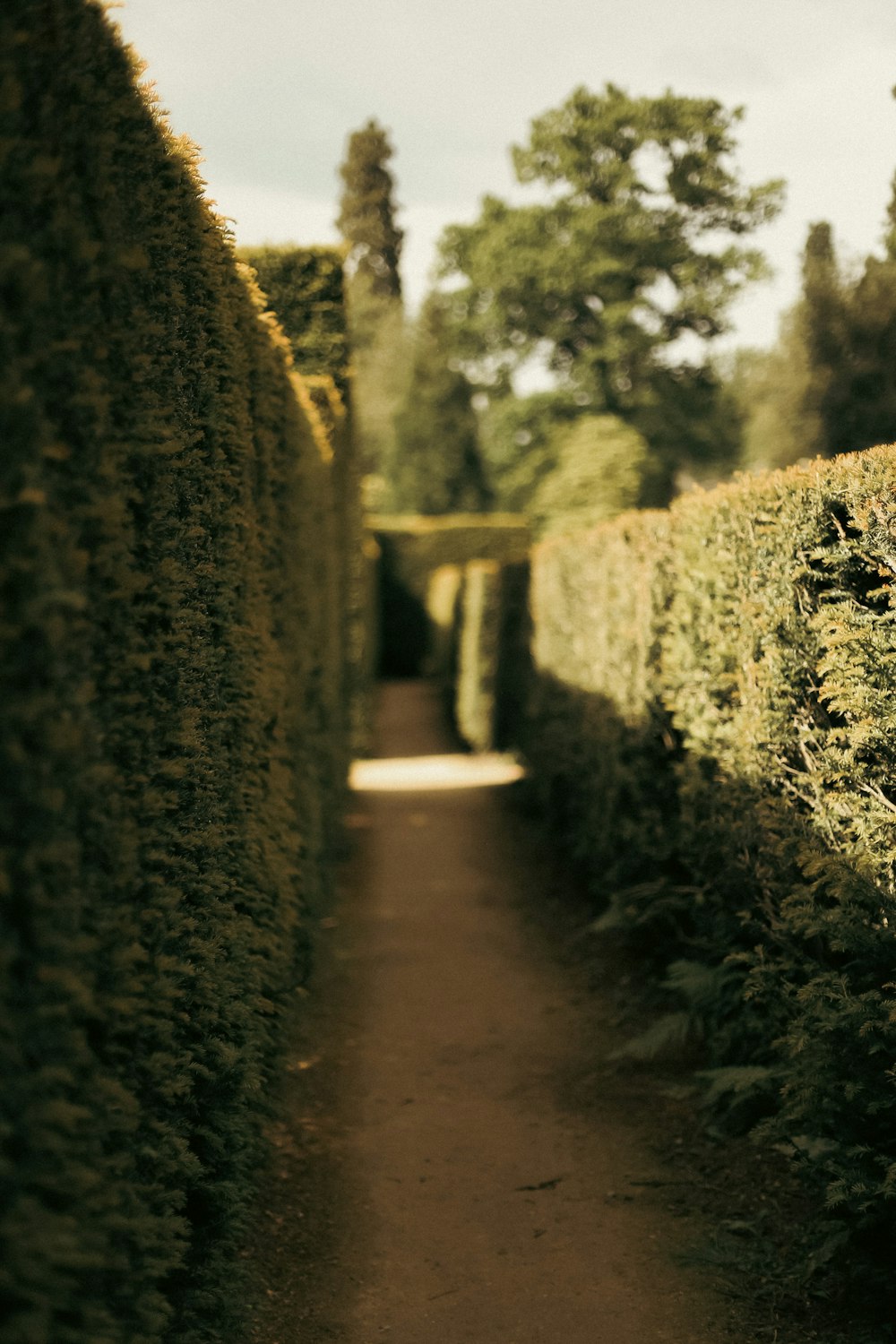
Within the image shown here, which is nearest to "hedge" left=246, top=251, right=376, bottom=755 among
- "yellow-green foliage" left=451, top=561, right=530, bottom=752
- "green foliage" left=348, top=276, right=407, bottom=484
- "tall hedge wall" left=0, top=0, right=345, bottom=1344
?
"yellow-green foliage" left=451, top=561, right=530, bottom=752

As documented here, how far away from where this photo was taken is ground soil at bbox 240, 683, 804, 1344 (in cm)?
407

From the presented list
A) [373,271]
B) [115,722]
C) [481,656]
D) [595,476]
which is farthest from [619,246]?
[115,722]

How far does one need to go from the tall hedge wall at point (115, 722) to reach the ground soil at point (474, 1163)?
0.68 meters

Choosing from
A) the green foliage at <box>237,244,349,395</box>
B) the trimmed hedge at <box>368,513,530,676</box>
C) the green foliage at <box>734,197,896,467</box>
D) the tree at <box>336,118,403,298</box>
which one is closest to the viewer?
the green foliage at <box>237,244,349,395</box>

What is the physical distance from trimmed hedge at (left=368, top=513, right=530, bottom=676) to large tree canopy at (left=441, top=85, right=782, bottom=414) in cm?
610

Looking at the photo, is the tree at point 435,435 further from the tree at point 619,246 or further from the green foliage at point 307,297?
the green foliage at point 307,297

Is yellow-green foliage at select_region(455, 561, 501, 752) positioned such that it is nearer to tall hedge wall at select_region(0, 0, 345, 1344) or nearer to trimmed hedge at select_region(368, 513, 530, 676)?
tall hedge wall at select_region(0, 0, 345, 1344)

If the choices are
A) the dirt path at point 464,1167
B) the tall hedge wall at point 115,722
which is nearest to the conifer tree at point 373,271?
the dirt path at point 464,1167

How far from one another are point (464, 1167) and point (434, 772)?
40.1 feet

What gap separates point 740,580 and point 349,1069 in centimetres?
362

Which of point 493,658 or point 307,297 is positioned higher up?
point 307,297

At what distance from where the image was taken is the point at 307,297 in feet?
36.1

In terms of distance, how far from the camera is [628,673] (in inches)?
324

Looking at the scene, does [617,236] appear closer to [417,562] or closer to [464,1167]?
[417,562]
